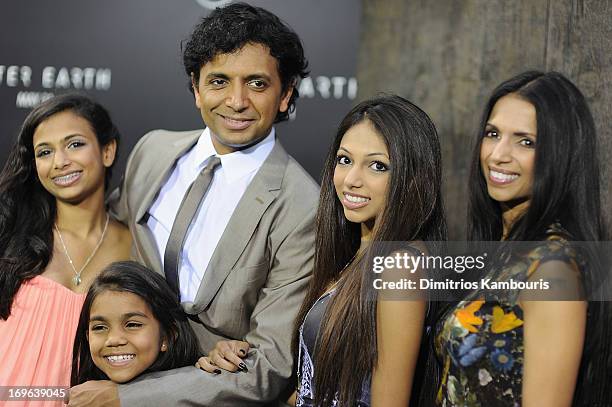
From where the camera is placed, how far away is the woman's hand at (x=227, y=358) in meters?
2.74

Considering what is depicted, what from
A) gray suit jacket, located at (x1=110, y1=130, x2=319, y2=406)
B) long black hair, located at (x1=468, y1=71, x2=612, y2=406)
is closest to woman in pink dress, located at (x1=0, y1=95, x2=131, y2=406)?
gray suit jacket, located at (x1=110, y1=130, x2=319, y2=406)

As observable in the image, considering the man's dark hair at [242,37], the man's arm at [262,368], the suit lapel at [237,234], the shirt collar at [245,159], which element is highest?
the man's dark hair at [242,37]

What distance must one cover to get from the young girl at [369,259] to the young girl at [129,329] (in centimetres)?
46

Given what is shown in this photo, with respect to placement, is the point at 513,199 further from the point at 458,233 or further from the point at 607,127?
the point at 458,233

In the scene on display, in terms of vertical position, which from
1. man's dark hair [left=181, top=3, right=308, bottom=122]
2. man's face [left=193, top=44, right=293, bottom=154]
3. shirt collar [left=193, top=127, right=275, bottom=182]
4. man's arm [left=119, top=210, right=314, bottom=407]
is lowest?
man's arm [left=119, top=210, right=314, bottom=407]

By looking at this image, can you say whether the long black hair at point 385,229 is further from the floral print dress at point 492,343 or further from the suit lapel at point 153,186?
Result: the suit lapel at point 153,186

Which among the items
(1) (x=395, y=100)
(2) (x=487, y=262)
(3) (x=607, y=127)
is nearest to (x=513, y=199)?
(2) (x=487, y=262)

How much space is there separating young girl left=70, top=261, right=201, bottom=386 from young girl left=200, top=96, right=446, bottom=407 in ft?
1.52

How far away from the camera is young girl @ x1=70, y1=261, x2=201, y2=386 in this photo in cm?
277

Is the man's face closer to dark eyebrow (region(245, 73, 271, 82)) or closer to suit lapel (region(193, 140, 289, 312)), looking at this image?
dark eyebrow (region(245, 73, 271, 82))

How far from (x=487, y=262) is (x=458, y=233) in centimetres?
98

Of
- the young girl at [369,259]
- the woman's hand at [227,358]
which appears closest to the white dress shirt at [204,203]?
the woman's hand at [227,358]

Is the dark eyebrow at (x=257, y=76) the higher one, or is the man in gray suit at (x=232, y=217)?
the dark eyebrow at (x=257, y=76)

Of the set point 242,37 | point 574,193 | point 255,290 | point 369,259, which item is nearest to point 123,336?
point 255,290
